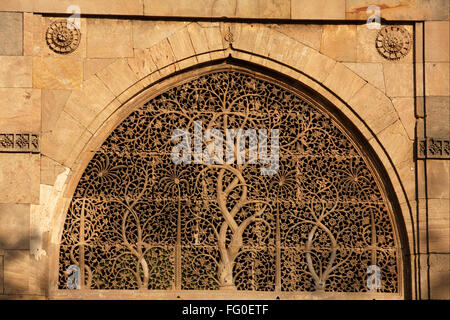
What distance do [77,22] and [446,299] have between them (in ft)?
15.4

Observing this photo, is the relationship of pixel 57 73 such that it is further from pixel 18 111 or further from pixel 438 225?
pixel 438 225

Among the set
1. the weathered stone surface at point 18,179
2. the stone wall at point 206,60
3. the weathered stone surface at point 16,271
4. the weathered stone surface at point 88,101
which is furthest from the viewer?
the weathered stone surface at point 88,101

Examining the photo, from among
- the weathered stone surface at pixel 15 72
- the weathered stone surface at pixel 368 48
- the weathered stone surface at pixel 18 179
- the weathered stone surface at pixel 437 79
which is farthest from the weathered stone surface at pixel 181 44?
the weathered stone surface at pixel 437 79

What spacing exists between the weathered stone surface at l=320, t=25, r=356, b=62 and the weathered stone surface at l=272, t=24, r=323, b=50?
0.07 m

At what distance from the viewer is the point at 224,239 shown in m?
9.19

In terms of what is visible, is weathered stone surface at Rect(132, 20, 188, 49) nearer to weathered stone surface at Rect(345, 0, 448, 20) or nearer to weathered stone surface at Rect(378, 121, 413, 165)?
weathered stone surface at Rect(345, 0, 448, 20)

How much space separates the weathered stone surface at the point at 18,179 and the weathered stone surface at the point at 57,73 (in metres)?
0.80

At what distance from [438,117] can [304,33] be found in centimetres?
164

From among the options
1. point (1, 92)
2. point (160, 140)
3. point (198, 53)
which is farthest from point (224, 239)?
point (1, 92)

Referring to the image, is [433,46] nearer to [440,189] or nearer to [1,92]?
[440,189]

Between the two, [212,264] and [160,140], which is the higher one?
[160,140]

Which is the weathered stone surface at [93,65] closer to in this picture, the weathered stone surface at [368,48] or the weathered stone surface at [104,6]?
the weathered stone surface at [104,6]

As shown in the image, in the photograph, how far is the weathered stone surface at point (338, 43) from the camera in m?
9.37

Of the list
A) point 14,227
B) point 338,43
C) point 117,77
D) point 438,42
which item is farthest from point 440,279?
point 14,227
